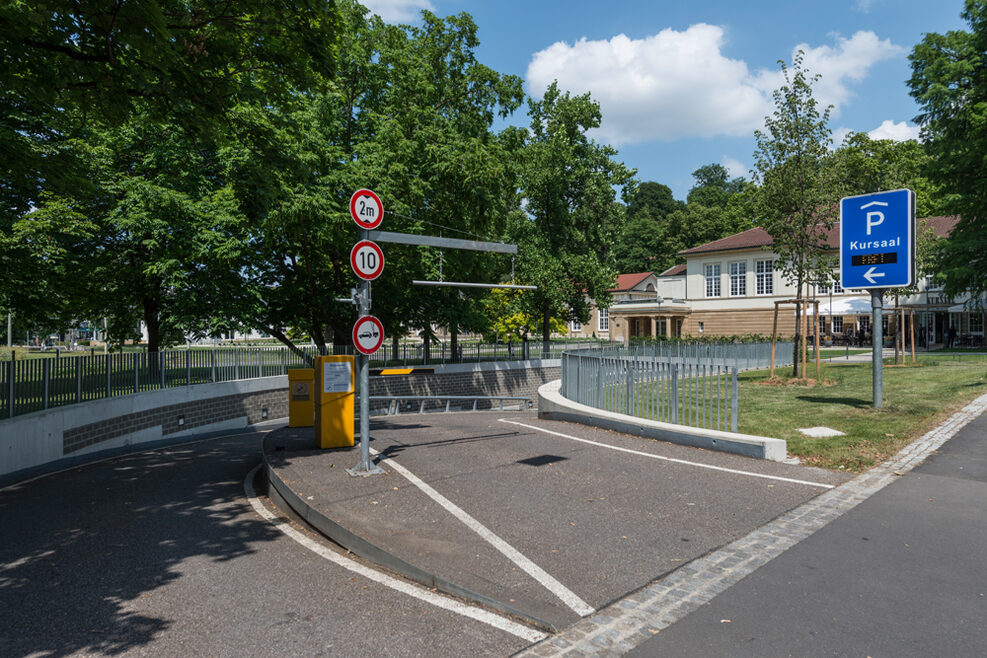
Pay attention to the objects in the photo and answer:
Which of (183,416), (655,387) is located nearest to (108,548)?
(655,387)

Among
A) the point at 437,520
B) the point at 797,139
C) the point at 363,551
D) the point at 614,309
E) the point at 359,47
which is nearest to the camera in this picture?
the point at 363,551

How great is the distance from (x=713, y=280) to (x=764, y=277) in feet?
15.3

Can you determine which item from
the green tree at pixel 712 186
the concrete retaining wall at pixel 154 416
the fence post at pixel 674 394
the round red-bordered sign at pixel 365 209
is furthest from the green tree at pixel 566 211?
the green tree at pixel 712 186

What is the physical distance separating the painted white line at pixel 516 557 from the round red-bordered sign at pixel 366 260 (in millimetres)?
2734

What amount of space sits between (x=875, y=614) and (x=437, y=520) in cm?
363

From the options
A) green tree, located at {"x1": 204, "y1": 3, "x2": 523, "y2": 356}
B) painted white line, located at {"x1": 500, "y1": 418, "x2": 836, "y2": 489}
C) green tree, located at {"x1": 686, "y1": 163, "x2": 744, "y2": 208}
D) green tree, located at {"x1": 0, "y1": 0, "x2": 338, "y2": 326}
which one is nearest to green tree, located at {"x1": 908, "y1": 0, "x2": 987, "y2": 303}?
green tree, located at {"x1": 204, "y1": 3, "x2": 523, "y2": 356}

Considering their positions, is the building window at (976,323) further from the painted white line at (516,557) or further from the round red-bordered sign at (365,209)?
the painted white line at (516,557)

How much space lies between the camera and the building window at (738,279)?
51625mm

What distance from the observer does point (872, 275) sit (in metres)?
12.1

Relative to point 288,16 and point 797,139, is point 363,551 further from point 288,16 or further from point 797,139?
point 797,139

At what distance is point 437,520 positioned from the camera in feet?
19.2

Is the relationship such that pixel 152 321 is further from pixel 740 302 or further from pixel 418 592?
pixel 740 302

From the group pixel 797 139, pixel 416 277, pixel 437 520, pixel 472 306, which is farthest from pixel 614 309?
pixel 437 520

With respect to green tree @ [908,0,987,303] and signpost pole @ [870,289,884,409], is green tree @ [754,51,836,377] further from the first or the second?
green tree @ [908,0,987,303]
